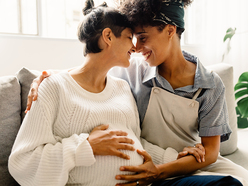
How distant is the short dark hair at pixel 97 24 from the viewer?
114 cm

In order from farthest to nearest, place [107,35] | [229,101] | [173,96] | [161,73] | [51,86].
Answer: [229,101]
[161,73]
[173,96]
[107,35]
[51,86]

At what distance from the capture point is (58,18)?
230 cm

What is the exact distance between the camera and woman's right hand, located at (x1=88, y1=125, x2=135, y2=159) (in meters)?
0.99

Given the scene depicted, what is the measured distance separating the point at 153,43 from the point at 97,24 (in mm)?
296

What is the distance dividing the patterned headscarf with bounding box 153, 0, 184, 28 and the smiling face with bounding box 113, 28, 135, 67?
155 mm

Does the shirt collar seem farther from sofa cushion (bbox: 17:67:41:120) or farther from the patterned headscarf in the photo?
sofa cushion (bbox: 17:67:41:120)

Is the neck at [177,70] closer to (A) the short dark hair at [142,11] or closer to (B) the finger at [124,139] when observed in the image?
(A) the short dark hair at [142,11]

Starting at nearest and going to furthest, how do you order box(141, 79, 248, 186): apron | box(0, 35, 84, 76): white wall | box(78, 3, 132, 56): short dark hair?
box(78, 3, 132, 56): short dark hair, box(141, 79, 248, 186): apron, box(0, 35, 84, 76): white wall

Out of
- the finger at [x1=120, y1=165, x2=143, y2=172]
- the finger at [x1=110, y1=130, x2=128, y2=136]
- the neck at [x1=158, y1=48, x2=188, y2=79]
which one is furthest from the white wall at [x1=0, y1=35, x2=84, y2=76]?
the finger at [x1=120, y1=165, x2=143, y2=172]

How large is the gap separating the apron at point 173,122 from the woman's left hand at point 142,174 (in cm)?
24

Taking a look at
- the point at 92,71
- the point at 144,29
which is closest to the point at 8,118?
the point at 92,71

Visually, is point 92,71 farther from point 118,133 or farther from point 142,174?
point 142,174

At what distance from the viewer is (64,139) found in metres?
→ 0.99


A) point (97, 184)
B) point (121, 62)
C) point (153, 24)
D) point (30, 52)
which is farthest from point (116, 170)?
point (30, 52)
